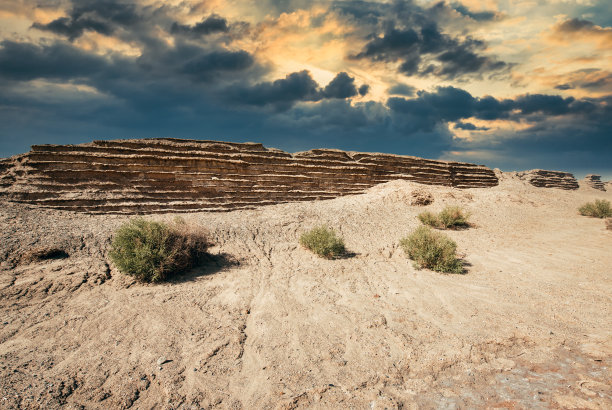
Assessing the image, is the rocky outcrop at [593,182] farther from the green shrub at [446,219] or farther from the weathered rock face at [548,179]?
the green shrub at [446,219]

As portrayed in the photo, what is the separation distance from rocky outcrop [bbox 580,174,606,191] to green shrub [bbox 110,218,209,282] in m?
48.8

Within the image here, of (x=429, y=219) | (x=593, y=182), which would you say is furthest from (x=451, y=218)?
(x=593, y=182)

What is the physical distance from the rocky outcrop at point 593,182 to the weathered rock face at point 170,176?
133ft

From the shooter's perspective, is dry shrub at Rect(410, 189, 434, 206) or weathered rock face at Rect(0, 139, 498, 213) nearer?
weathered rock face at Rect(0, 139, 498, 213)

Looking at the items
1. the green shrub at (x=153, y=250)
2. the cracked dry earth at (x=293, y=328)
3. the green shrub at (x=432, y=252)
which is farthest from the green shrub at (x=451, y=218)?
the green shrub at (x=153, y=250)

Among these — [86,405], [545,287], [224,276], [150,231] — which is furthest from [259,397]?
[545,287]

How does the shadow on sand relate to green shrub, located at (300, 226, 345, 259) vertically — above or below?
below

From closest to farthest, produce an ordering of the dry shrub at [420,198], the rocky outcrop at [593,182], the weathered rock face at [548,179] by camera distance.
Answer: the dry shrub at [420,198] < the weathered rock face at [548,179] < the rocky outcrop at [593,182]

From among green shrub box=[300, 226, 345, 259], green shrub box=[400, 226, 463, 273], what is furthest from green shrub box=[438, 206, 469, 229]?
green shrub box=[300, 226, 345, 259]

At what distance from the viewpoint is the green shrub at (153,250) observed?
5.77m

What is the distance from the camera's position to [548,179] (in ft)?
100

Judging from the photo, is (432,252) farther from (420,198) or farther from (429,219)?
(420,198)

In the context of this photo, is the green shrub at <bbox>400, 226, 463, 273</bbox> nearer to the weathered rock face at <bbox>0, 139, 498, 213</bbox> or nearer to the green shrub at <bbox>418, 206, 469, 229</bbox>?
the green shrub at <bbox>418, 206, 469, 229</bbox>

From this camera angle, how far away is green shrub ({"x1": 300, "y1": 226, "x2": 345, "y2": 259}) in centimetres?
768
